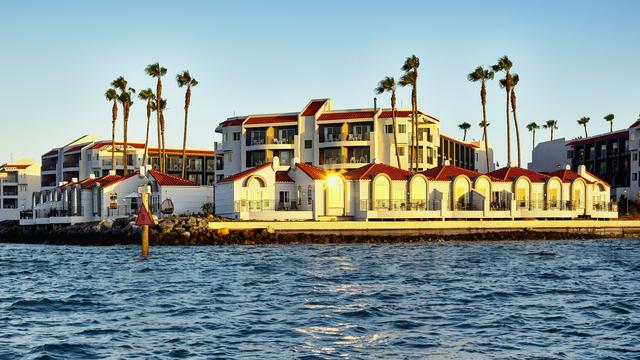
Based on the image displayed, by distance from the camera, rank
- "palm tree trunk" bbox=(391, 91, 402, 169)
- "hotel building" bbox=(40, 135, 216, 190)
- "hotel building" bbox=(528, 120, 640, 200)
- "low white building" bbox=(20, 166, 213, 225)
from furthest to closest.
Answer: "hotel building" bbox=(40, 135, 216, 190) → "hotel building" bbox=(528, 120, 640, 200) → "palm tree trunk" bbox=(391, 91, 402, 169) → "low white building" bbox=(20, 166, 213, 225)

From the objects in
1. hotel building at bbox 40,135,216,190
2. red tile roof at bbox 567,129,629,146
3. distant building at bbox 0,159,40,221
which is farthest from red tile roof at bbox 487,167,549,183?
distant building at bbox 0,159,40,221

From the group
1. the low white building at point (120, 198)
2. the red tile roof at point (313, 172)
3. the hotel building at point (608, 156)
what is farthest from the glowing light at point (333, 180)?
the hotel building at point (608, 156)

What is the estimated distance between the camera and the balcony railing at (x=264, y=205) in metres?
72.1

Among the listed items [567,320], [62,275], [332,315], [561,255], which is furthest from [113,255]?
[567,320]

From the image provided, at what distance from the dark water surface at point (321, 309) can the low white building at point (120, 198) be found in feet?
114

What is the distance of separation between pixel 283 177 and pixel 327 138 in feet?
64.9

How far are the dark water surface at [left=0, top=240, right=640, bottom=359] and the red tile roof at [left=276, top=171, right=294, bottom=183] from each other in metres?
30.9

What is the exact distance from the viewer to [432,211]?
72938mm

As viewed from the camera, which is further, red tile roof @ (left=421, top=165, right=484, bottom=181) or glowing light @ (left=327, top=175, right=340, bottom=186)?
red tile roof @ (left=421, top=165, right=484, bottom=181)

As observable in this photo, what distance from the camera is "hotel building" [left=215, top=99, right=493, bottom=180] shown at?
310ft

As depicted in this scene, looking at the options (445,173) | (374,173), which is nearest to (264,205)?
(374,173)

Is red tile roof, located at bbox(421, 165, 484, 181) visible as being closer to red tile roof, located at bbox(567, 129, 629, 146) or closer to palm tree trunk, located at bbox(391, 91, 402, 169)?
palm tree trunk, located at bbox(391, 91, 402, 169)

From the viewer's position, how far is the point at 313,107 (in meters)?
98.4

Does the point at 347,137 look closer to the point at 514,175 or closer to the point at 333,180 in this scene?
the point at 514,175
